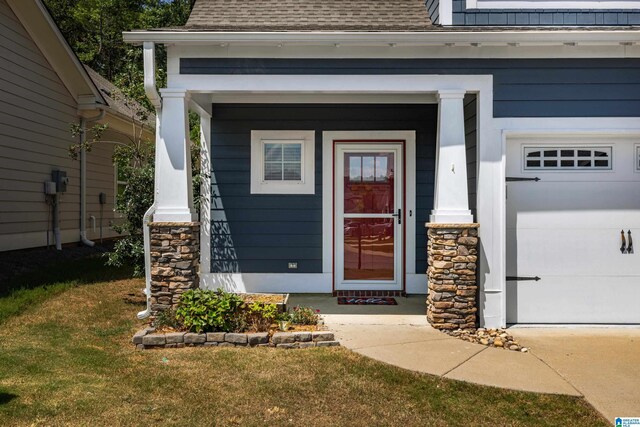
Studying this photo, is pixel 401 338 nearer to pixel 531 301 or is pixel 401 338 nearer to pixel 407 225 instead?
pixel 531 301

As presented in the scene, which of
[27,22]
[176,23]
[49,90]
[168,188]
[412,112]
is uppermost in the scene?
[176,23]

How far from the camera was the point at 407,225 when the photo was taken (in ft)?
23.5

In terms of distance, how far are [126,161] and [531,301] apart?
566cm

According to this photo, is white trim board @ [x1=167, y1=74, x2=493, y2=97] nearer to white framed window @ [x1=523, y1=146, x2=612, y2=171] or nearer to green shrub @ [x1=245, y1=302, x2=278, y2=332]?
white framed window @ [x1=523, y1=146, x2=612, y2=171]

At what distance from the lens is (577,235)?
5.59 metres

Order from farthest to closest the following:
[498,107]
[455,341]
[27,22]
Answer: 1. [27,22]
2. [498,107]
3. [455,341]

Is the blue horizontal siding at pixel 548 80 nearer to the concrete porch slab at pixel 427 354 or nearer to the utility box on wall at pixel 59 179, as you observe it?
the concrete porch slab at pixel 427 354

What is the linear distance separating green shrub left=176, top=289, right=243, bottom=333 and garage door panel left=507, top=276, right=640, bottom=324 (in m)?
2.99

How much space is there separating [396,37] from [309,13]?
7.31 ft

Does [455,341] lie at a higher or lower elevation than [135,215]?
lower

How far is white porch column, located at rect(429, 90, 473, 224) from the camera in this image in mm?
5395

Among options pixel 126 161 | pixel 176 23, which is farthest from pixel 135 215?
pixel 176 23

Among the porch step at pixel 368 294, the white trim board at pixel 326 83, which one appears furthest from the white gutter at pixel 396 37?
the porch step at pixel 368 294

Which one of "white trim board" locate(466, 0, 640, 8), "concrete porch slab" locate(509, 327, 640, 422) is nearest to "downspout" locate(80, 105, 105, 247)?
"white trim board" locate(466, 0, 640, 8)
